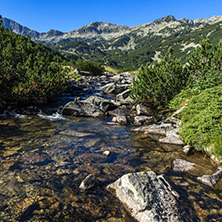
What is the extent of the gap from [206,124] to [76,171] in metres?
7.08

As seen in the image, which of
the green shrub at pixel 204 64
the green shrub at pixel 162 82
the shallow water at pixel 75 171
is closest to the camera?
the shallow water at pixel 75 171

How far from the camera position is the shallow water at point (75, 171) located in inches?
190

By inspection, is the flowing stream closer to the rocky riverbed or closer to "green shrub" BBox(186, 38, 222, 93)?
the rocky riverbed

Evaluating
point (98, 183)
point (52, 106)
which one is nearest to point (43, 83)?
point (52, 106)

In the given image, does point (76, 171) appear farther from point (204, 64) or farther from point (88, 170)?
point (204, 64)

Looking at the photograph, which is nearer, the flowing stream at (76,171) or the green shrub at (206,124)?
the flowing stream at (76,171)

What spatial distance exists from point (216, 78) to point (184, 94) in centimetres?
294

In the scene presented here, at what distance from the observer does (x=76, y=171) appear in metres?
6.95

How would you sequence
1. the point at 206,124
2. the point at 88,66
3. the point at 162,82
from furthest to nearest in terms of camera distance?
1. the point at 88,66
2. the point at 162,82
3. the point at 206,124

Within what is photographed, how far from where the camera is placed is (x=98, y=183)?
6227 millimetres

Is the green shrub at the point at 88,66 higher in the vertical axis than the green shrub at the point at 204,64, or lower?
higher

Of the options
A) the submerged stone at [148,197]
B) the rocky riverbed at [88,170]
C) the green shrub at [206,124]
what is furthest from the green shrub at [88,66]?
the submerged stone at [148,197]

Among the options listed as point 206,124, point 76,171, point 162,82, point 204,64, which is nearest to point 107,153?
point 76,171

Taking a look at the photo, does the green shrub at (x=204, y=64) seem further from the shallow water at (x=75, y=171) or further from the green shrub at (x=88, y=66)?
the green shrub at (x=88, y=66)
